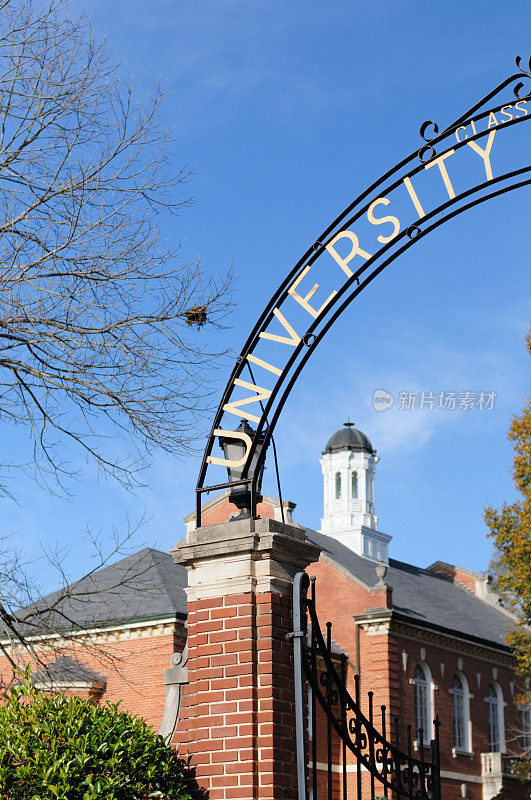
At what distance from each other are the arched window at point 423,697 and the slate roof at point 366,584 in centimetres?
159

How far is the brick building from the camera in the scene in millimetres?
26375

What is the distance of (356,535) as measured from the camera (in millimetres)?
41562

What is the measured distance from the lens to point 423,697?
105 ft

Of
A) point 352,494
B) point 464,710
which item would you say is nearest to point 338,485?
point 352,494

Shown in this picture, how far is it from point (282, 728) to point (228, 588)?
91 centimetres

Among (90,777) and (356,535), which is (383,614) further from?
(90,777)

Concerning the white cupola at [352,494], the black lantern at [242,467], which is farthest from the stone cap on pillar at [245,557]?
the white cupola at [352,494]

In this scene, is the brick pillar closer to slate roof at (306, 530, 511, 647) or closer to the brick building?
the brick building

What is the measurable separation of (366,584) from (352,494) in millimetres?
11629

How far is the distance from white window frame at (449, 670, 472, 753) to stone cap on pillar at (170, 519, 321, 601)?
2900 cm

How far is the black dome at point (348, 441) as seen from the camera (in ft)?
146

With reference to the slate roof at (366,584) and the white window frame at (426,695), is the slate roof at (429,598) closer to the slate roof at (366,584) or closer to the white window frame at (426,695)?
the slate roof at (366,584)

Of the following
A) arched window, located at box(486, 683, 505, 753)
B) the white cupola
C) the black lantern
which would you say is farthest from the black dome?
the black lantern

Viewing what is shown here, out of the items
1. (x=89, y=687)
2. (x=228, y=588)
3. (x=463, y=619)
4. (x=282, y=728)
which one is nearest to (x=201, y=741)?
(x=282, y=728)
